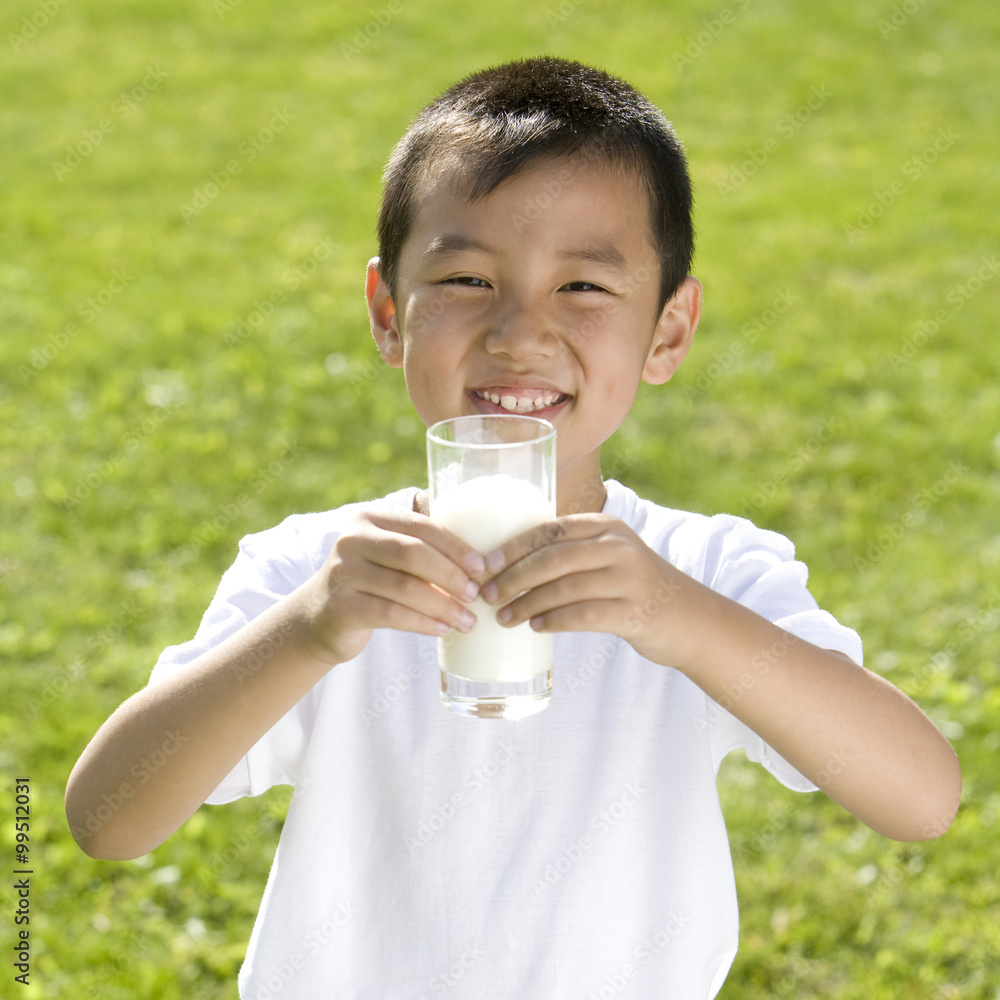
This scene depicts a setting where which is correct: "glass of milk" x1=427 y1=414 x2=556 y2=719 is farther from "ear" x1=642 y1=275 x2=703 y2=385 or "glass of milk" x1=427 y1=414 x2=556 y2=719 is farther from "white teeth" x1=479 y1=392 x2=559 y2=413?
"ear" x1=642 y1=275 x2=703 y2=385

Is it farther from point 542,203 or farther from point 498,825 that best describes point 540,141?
point 498,825

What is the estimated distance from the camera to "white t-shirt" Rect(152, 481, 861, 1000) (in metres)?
2.39

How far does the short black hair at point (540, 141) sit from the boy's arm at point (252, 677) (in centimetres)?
77

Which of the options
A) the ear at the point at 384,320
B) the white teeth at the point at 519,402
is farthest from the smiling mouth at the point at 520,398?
the ear at the point at 384,320

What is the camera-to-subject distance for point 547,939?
239 cm

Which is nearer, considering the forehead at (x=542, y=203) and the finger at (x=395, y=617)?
the finger at (x=395, y=617)

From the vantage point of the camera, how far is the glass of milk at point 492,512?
2.02 m

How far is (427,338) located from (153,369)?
5.13m

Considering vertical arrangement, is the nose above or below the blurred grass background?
below

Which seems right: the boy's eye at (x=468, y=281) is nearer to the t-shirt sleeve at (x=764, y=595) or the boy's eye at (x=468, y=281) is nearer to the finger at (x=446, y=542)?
the finger at (x=446, y=542)

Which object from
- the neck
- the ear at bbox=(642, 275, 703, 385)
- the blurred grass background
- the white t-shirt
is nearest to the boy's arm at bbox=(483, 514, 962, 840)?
the white t-shirt

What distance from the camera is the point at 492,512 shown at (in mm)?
2014

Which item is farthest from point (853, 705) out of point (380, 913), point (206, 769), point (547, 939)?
point (206, 769)

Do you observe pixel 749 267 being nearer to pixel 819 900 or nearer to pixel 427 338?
pixel 819 900
